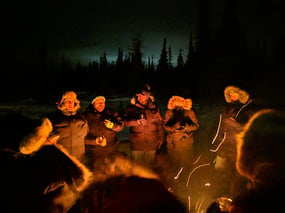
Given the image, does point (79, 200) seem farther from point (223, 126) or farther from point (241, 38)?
point (241, 38)

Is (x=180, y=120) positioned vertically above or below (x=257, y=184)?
above

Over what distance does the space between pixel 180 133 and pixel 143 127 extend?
2.99 feet

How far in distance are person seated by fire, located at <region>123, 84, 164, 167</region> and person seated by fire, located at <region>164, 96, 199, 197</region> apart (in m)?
0.29

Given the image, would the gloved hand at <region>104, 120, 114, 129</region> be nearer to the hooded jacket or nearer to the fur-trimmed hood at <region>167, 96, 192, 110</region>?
the hooded jacket

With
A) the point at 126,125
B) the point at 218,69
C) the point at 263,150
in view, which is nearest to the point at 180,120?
the point at 126,125

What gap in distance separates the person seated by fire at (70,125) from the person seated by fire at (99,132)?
0.15 meters

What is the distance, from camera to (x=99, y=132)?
5273 mm

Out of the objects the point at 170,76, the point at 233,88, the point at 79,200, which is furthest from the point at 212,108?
the point at 170,76

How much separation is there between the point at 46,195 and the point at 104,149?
2.46 meters

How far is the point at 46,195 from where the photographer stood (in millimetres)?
2809

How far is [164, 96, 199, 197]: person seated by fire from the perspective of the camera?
574 centimetres

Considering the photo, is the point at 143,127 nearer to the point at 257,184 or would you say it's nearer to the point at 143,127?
the point at 143,127

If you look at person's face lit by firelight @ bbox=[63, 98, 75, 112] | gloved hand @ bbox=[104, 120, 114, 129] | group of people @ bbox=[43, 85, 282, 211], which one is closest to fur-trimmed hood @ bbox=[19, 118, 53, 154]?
group of people @ bbox=[43, 85, 282, 211]

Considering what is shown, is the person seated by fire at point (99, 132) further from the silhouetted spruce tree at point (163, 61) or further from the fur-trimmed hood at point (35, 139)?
the silhouetted spruce tree at point (163, 61)
